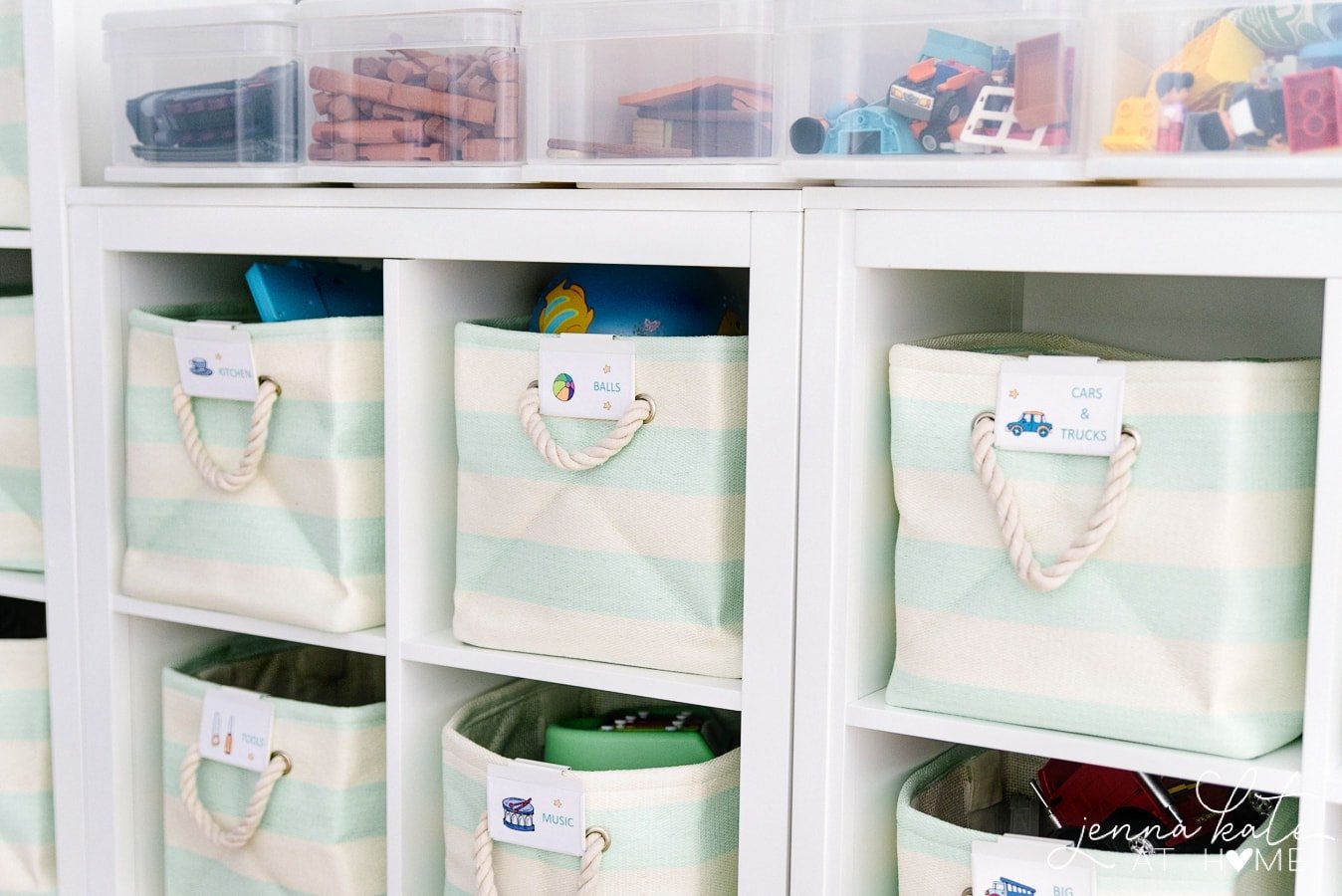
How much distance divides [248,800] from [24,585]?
32 centimetres

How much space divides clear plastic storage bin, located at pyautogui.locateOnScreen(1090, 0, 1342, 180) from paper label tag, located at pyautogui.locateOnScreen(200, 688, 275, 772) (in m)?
0.87

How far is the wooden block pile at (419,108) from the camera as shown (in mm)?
1196

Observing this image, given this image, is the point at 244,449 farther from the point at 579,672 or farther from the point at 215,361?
the point at 579,672

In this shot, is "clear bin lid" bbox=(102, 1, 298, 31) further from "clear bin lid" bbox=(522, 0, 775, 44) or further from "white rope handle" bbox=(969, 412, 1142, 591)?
"white rope handle" bbox=(969, 412, 1142, 591)

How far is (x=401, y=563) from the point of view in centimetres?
128

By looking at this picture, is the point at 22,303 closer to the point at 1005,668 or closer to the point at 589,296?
the point at 589,296

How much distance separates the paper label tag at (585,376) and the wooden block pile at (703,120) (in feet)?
0.49

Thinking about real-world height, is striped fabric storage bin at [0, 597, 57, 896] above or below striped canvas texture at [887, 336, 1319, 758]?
below

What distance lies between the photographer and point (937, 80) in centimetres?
101

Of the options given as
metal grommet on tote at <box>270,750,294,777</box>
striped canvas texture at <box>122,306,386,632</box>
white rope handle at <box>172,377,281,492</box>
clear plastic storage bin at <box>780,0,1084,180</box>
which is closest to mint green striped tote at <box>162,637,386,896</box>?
metal grommet on tote at <box>270,750,294,777</box>

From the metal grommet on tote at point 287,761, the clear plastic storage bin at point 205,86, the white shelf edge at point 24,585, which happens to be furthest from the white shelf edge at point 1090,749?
the white shelf edge at point 24,585

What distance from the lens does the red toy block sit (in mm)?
888

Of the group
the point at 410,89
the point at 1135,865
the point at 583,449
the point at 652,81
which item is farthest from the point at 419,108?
the point at 1135,865

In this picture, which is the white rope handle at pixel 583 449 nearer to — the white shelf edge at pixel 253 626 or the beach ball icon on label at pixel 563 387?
the beach ball icon on label at pixel 563 387
